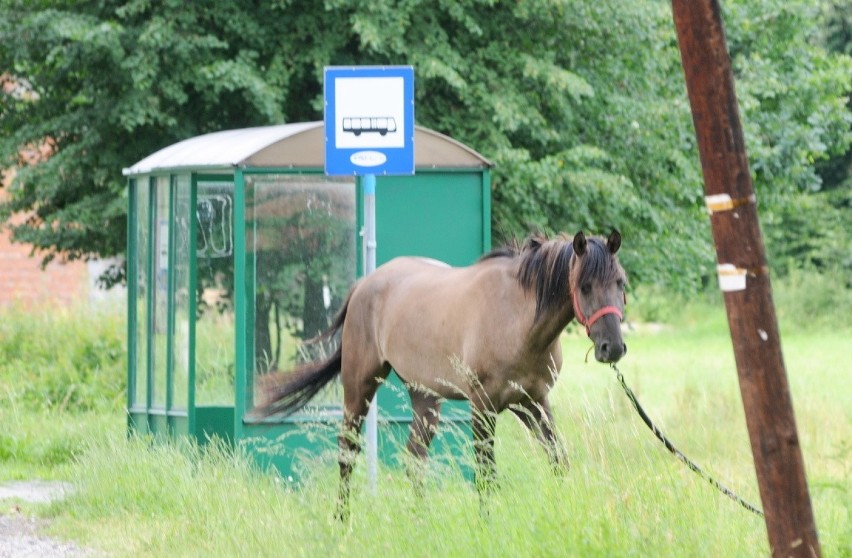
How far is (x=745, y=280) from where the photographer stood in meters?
4.97

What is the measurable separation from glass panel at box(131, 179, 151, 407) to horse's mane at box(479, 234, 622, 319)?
4.95 metres

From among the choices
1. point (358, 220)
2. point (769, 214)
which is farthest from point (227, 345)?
point (769, 214)

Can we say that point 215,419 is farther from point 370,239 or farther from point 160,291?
point 370,239

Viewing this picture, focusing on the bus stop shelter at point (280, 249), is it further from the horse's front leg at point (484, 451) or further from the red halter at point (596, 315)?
the red halter at point (596, 315)

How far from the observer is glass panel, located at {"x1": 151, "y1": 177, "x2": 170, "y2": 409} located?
1255cm

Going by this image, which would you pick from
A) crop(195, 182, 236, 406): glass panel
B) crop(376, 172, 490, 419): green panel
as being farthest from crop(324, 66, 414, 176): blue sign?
crop(195, 182, 236, 406): glass panel

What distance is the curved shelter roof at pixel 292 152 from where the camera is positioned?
11.2 metres

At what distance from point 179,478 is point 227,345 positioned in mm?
2328

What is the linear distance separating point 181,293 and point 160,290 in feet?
1.62

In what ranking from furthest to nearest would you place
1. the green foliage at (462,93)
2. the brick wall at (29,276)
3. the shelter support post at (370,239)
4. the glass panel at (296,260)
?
the brick wall at (29,276) < the green foliage at (462,93) < the glass panel at (296,260) < the shelter support post at (370,239)

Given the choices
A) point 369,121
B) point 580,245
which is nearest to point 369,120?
point 369,121

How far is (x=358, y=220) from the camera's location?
1153cm

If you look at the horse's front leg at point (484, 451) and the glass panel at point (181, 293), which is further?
the glass panel at point (181, 293)

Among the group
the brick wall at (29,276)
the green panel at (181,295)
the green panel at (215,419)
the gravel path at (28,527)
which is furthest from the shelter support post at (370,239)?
the brick wall at (29,276)
